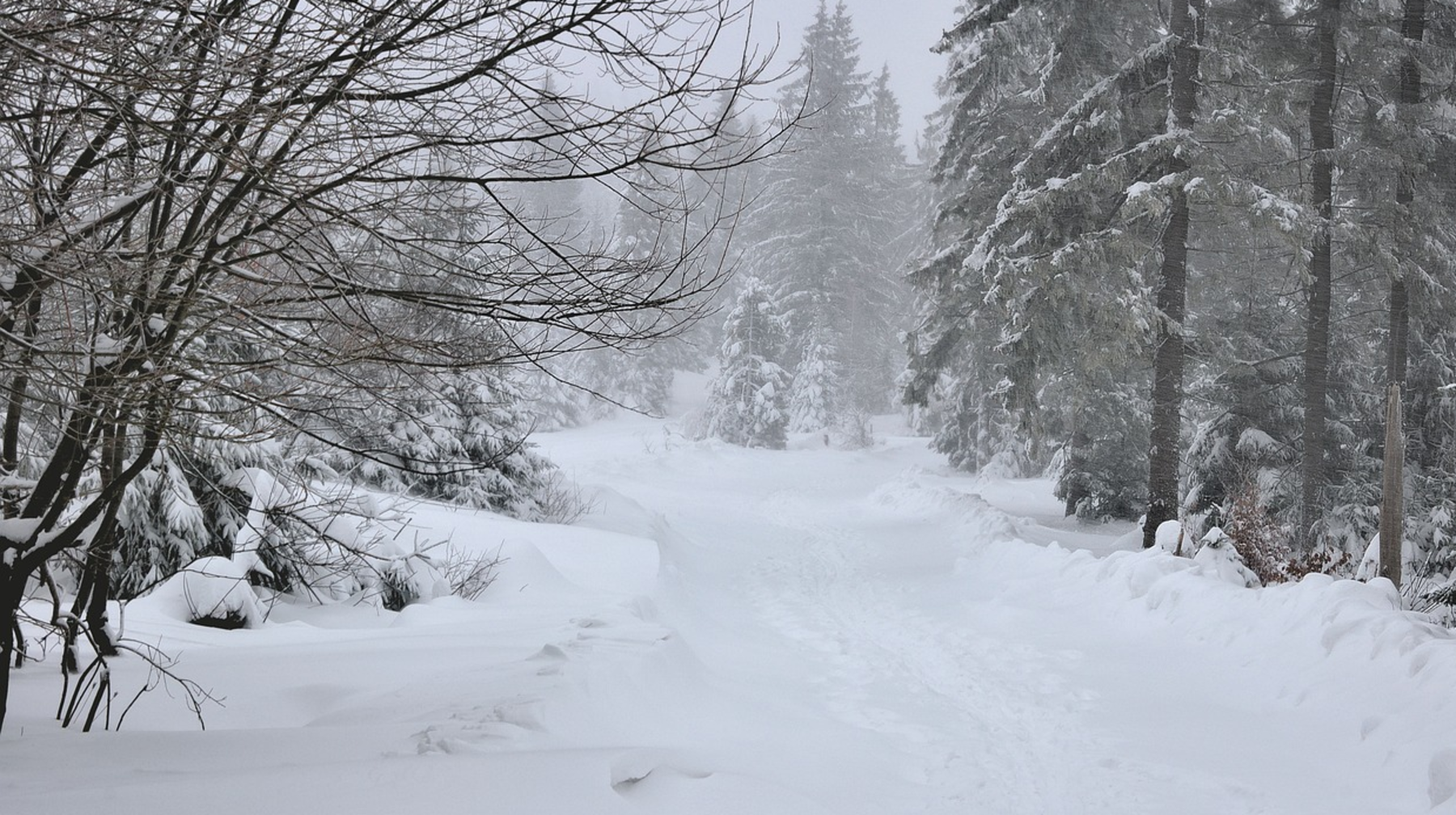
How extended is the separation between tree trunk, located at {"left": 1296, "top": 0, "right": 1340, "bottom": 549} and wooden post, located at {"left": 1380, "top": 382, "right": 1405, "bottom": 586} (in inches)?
207

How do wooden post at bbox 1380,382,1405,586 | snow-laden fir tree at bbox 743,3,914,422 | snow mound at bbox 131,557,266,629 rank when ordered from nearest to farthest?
snow mound at bbox 131,557,266,629 < wooden post at bbox 1380,382,1405,586 < snow-laden fir tree at bbox 743,3,914,422

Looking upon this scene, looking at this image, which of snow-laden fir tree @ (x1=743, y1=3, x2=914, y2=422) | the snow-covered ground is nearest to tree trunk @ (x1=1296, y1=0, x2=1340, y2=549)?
the snow-covered ground

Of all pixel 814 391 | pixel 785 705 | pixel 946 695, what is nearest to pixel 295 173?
pixel 785 705

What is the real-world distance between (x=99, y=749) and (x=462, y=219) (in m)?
2.53

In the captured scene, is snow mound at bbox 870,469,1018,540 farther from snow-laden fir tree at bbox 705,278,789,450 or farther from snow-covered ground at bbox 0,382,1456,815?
snow-laden fir tree at bbox 705,278,789,450

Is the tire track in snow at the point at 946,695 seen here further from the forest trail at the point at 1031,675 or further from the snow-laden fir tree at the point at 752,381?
the snow-laden fir tree at the point at 752,381

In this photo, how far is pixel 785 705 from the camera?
18.8 feet

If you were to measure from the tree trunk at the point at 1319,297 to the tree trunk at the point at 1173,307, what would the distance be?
206 centimetres

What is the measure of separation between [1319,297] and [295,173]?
1419 centimetres

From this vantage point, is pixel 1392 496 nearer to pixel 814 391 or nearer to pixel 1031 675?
pixel 1031 675

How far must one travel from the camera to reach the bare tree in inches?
99.7

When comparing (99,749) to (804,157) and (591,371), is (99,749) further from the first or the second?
(591,371)

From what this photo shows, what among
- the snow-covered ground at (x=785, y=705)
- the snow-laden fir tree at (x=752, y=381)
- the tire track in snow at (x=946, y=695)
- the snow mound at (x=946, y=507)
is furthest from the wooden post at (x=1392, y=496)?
the snow-laden fir tree at (x=752, y=381)

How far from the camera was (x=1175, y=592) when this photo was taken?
295 inches
